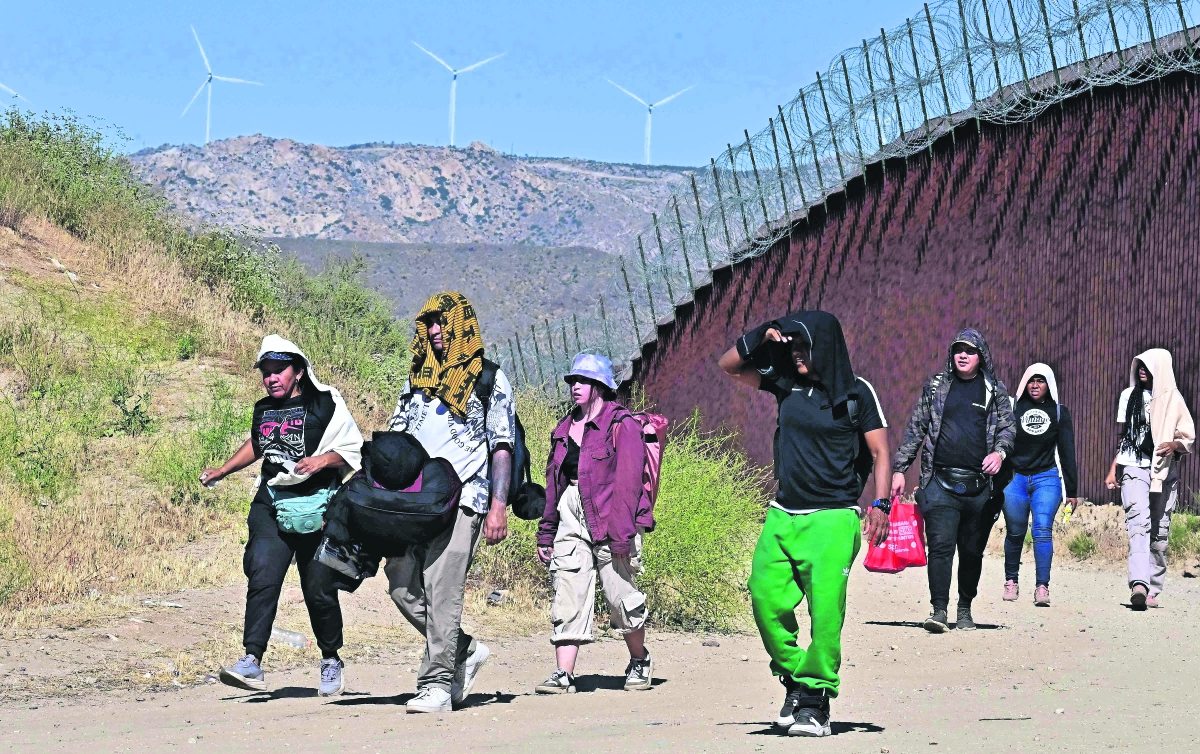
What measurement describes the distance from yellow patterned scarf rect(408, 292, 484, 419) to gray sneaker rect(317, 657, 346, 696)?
1.59 meters

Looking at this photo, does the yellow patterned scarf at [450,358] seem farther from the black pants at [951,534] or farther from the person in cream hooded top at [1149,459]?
the person in cream hooded top at [1149,459]

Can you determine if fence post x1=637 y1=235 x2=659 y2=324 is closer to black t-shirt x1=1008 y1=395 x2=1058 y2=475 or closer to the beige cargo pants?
black t-shirt x1=1008 y1=395 x2=1058 y2=475

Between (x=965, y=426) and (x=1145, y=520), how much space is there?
230 cm

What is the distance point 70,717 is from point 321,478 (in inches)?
65.1

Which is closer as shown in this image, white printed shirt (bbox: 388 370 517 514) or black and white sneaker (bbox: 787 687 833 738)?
black and white sneaker (bbox: 787 687 833 738)

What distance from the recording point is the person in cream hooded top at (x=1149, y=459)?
1160 centimetres

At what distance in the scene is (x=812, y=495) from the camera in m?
6.61

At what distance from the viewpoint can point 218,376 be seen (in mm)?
18844

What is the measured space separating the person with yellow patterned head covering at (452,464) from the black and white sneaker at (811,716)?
164 cm

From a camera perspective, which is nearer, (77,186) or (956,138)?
(956,138)

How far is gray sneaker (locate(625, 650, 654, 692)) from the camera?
326 inches

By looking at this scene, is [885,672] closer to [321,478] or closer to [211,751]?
[321,478]

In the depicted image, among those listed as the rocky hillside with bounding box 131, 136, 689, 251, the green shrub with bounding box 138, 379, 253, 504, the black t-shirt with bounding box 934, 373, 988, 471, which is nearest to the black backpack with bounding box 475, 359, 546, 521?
the black t-shirt with bounding box 934, 373, 988, 471

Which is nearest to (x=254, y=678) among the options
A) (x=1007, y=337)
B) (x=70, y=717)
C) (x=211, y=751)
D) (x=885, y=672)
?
(x=70, y=717)
